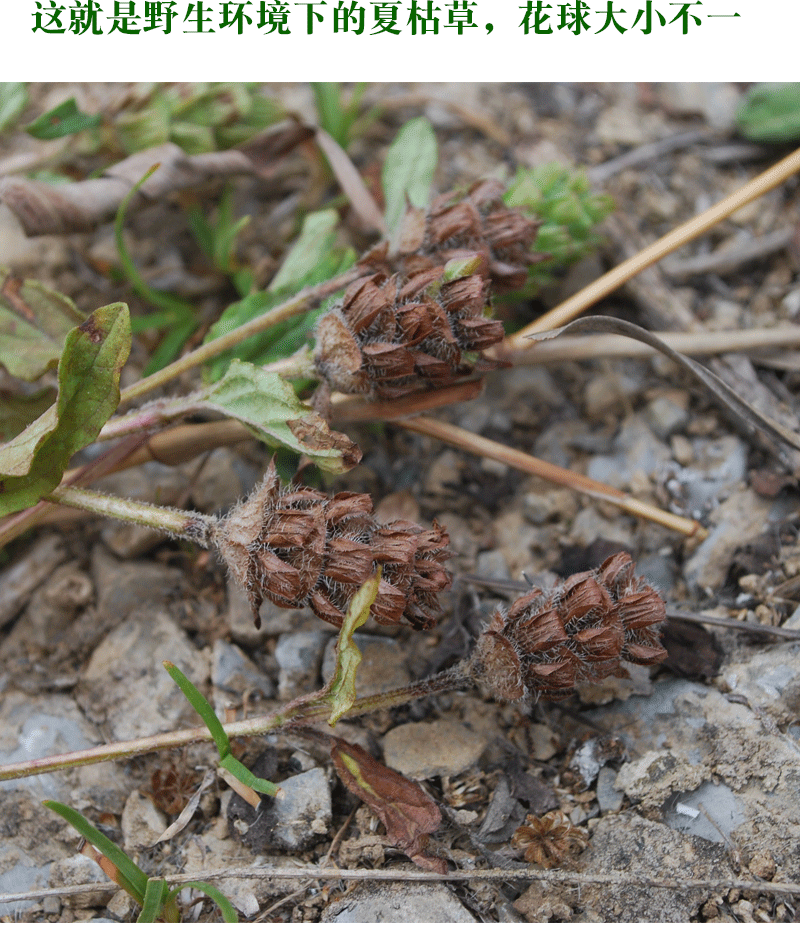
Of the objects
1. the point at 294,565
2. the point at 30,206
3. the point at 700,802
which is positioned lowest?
the point at 700,802

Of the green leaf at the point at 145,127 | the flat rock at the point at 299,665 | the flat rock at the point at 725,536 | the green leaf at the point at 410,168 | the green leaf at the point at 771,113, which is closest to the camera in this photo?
the flat rock at the point at 299,665

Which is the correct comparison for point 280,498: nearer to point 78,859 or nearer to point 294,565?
point 294,565

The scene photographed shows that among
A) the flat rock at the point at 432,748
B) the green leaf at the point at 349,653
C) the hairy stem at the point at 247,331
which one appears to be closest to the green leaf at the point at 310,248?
the hairy stem at the point at 247,331

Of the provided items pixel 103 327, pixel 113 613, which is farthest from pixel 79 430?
pixel 113 613

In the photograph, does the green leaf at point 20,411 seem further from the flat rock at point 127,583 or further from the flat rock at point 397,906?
the flat rock at point 397,906

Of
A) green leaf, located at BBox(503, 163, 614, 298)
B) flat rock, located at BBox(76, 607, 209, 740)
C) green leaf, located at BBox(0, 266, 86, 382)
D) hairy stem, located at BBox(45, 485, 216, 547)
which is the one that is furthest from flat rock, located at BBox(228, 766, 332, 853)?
green leaf, located at BBox(503, 163, 614, 298)

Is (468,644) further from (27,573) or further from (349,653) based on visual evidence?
(27,573)
